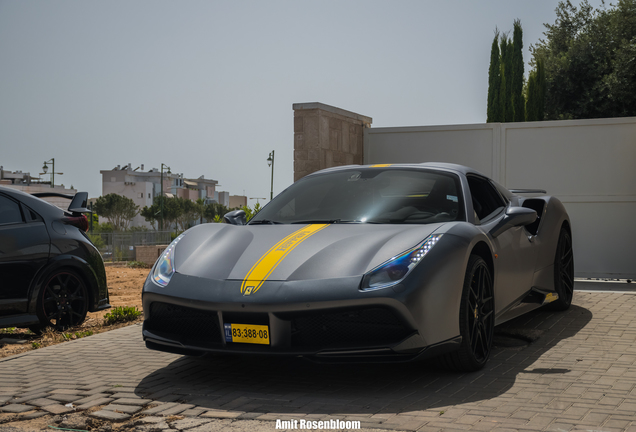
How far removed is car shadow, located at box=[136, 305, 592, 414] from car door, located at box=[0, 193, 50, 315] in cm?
205

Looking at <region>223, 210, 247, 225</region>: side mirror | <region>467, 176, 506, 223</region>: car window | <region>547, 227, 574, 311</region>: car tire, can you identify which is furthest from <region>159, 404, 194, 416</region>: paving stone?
<region>547, 227, 574, 311</region>: car tire

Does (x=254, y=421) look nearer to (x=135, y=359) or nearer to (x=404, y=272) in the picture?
(x=404, y=272)

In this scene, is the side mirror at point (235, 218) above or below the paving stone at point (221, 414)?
above

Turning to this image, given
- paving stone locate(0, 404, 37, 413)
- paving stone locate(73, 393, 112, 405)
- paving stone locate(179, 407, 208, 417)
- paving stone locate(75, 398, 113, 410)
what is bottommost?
paving stone locate(0, 404, 37, 413)

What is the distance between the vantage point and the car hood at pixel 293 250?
3.97 m

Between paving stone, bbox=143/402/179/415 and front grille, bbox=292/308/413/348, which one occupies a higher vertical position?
front grille, bbox=292/308/413/348

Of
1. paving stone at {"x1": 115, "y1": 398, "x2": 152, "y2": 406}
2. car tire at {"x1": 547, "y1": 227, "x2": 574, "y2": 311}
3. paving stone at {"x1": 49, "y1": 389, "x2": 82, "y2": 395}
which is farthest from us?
car tire at {"x1": 547, "y1": 227, "x2": 574, "y2": 311}

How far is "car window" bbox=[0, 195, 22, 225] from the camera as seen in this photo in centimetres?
632

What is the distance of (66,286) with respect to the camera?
671cm

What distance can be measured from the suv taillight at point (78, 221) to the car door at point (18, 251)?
312 millimetres

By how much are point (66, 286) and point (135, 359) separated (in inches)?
77.8

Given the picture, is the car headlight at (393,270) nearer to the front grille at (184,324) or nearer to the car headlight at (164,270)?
the front grille at (184,324)

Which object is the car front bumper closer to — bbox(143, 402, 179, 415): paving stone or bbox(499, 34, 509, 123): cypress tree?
bbox(143, 402, 179, 415): paving stone

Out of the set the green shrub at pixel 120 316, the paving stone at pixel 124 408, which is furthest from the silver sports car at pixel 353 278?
the green shrub at pixel 120 316
